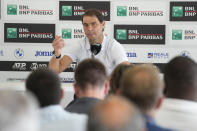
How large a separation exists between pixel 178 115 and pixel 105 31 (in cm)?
313

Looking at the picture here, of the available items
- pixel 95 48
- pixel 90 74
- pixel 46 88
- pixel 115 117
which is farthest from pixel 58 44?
pixel 115 117

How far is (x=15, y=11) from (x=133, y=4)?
160 cm

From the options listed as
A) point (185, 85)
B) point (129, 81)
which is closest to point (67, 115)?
point (129, 81)

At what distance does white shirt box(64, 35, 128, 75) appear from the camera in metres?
3.45

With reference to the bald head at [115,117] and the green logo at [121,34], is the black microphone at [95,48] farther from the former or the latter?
the bald head at [115,117]

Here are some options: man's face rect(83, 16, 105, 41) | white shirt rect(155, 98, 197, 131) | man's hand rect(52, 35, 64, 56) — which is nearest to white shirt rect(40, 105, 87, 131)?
white shirt rect(155, 98, 197, 131)

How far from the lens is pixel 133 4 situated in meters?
4.57

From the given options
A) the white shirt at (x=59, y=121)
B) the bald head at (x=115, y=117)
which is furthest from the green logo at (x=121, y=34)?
the bald head at (x=115, y=117)

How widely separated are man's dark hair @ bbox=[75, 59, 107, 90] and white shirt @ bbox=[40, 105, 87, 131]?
447mm

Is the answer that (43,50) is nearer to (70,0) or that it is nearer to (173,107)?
(70,0)

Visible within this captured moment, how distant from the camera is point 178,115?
1532mm

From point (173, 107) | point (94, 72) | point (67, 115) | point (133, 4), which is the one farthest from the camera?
point (133, 4)

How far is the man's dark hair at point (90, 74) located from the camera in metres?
A: 1.92

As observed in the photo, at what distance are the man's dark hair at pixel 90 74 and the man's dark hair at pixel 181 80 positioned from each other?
375mm
